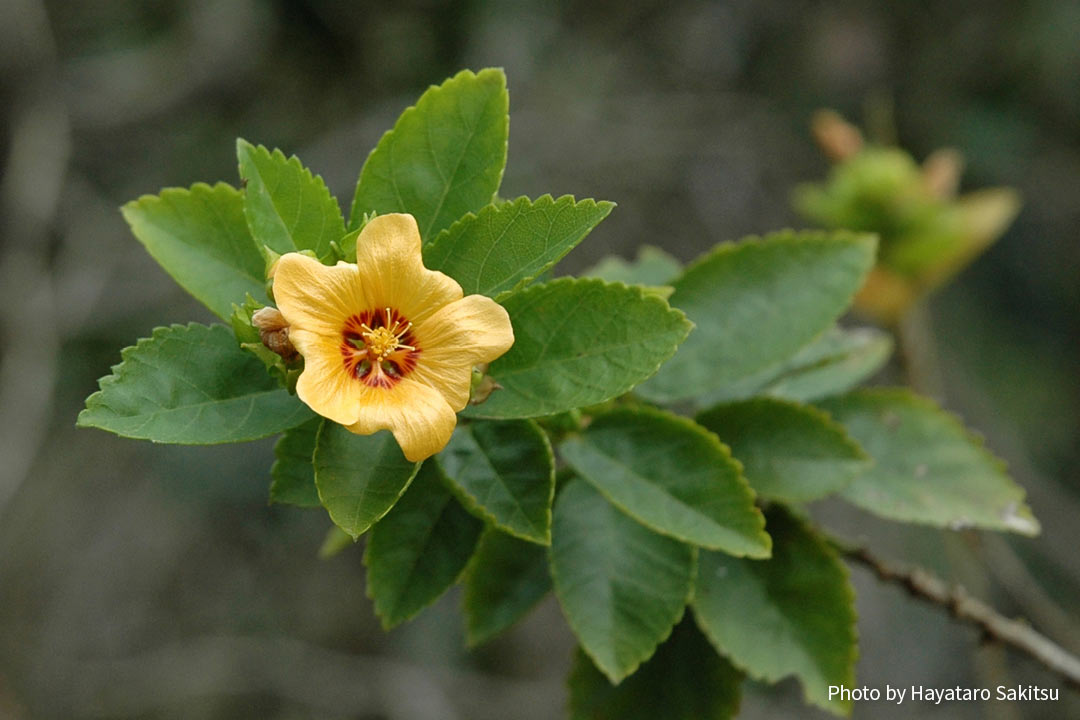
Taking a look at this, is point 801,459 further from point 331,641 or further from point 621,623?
point 331,641

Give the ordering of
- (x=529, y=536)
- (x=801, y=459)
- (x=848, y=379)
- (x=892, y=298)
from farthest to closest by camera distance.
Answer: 1. (x=892, y=298)
2. (x=848, y=379)
3. (x=801, y=459)
4. (x=529, y=536)

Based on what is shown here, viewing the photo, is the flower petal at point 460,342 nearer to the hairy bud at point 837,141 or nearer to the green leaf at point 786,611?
the green leaf at point 786,611

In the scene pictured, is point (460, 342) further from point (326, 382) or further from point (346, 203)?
point (346, 203)

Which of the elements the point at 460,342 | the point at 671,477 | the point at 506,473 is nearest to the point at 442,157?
the point at 460,342

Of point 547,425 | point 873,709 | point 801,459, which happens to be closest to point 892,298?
point 801,459

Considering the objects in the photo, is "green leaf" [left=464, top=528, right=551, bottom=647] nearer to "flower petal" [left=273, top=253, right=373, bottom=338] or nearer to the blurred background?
"flower petal" [left=273, top=253, right=373, bottom=338]
